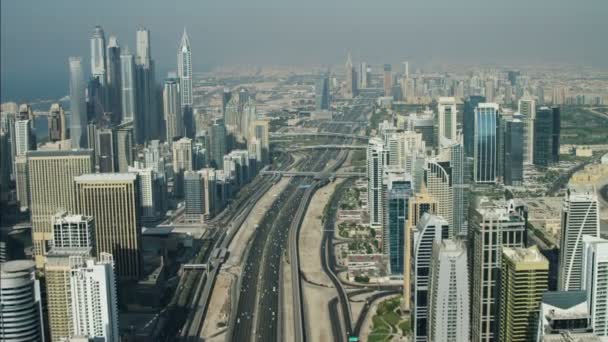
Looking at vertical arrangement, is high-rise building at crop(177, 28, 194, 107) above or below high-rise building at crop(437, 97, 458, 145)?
above

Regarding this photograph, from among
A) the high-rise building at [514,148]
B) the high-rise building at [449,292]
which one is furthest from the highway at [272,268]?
the high-rise building at [514,148]

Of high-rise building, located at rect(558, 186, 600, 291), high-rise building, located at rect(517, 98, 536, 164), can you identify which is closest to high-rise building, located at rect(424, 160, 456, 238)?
high-rise building, located at rect(558, 186, 600, 291)

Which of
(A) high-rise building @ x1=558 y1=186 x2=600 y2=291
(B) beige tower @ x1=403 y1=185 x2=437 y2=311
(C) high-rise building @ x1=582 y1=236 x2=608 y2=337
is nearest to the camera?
(C) high-rise building @ x1=582 y1=236 x2=608 y2=337

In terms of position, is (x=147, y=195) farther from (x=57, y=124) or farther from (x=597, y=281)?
(x=597, y=281)

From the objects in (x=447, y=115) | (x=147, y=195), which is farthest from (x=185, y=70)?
(x=447, y=115)

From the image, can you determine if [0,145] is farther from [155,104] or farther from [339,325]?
[339,325]

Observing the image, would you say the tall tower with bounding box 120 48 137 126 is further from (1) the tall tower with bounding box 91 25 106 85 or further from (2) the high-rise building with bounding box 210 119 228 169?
(2) the high-rise building with bounding box 210 119 228 169
